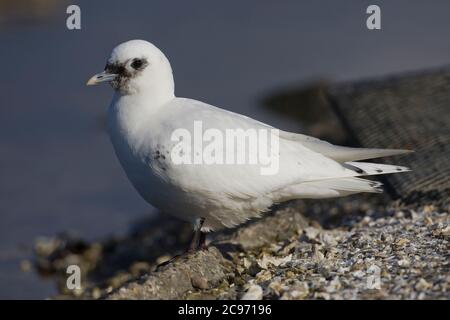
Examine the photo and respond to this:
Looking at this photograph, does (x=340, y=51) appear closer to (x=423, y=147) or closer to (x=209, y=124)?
(x=423, y=147)

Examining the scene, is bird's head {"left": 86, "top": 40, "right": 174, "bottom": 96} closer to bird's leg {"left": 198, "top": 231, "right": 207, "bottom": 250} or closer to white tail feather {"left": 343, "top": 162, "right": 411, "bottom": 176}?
bird's leg {"left": 198, "top": 231, "right": 207, "bottom": 250}

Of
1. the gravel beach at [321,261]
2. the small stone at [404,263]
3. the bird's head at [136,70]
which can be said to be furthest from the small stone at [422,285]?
the bird's head at [136,70]

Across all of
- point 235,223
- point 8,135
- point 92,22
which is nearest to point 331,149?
point 235,223

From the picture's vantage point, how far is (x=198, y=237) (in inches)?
257

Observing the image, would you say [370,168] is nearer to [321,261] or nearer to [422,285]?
[321,261]

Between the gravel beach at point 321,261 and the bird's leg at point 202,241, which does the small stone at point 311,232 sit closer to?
the gravel beach at point 321,261

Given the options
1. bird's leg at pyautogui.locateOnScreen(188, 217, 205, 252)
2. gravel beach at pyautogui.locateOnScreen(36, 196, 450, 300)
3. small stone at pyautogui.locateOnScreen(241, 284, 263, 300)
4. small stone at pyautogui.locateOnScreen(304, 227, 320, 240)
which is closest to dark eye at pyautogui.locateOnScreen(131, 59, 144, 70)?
bird's leg at pyautogui.locateOnScreen(188, 217, 205, 252)

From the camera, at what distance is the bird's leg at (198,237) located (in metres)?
6.33

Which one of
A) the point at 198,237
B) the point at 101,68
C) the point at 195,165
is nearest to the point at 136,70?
the point at 195,165

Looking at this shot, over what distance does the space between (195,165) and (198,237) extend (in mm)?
737

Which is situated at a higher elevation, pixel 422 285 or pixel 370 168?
pixel 370 168

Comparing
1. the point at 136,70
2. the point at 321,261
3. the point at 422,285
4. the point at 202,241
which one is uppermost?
the point at 136,70

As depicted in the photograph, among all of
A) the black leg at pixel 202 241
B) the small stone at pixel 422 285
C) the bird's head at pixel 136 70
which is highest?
the bird's head at pixel 136 70

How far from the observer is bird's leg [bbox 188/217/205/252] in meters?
6.33
